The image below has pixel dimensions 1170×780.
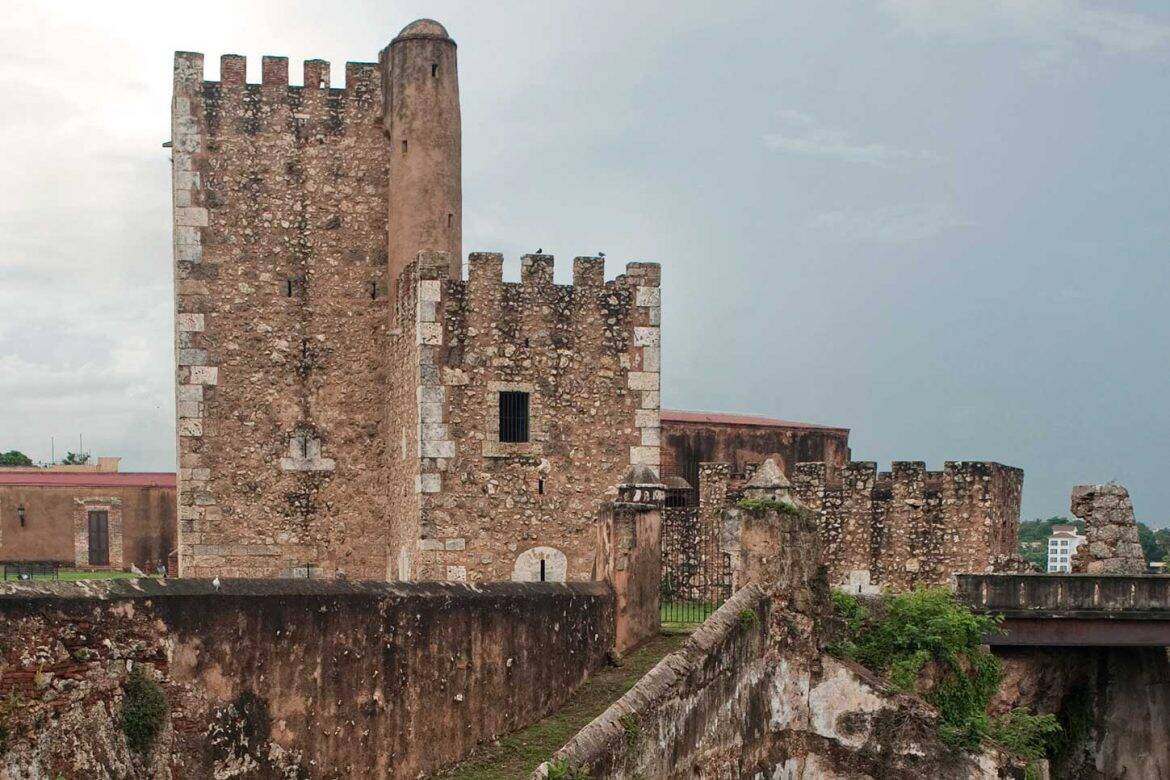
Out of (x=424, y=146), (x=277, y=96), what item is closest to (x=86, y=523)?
(x=277, y=96)

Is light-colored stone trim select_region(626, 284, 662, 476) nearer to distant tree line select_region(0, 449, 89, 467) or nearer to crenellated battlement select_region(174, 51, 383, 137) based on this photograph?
crenellated battlement select_region(174, 51, 383, 137)

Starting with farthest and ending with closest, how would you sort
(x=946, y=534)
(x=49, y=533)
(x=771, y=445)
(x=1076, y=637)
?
1. (x=49, y=533)
2. (x=771, y=445)
3. (x=946, y=534)
4. (x=1076, y=637)

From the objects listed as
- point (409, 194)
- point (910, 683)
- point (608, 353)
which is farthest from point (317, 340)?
point (910, 683)

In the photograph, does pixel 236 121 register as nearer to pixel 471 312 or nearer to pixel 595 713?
pixel 471 312

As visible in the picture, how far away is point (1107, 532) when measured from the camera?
22609 mm

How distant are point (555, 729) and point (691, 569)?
393 inches

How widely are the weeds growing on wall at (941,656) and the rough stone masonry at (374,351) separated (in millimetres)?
6317

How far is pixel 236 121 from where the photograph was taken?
25.7 metres

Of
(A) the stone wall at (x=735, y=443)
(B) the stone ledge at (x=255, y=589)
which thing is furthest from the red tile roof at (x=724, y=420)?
(B) the stone ledge at (x=255, y=589)

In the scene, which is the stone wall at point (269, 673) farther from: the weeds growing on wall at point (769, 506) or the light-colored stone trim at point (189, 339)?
the light-colored stone trim at point (189, 339)

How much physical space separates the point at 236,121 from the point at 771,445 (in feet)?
49.6

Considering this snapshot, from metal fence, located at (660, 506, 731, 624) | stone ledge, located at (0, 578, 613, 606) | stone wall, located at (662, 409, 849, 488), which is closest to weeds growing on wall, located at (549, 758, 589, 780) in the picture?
stone ledge, located at (0, 578, 613, 606)

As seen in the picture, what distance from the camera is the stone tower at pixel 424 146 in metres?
25.4

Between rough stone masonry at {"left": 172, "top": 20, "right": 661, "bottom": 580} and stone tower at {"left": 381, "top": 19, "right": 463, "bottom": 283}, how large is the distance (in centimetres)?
4
